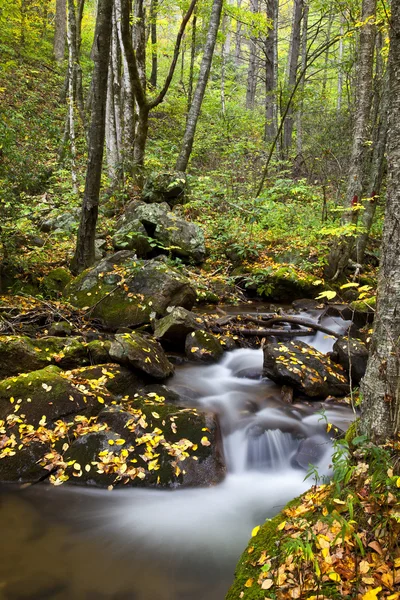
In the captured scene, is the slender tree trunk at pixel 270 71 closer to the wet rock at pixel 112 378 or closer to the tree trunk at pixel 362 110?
the tree trunk at pixel 362 110

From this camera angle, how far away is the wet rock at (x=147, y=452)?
4.36 metres

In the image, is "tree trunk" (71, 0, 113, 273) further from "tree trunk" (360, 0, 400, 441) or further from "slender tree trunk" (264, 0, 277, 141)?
"slender tree trunk" (264, 0, 277, 141)

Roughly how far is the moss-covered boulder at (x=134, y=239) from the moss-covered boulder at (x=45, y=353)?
3.88 meters

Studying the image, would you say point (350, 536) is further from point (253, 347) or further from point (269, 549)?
point (253, 347)

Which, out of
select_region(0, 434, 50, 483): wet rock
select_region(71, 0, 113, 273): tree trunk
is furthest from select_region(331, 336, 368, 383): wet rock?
select_region(71, 0, 113, 273): tree trunk

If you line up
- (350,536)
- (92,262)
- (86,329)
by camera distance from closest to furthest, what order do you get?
(350,536)
(86,329)
(92,262)

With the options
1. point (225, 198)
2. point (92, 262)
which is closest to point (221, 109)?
point (225, 198)

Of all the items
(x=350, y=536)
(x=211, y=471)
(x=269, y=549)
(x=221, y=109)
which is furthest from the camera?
(x=221, y=109)

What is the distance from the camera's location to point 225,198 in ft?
42.1

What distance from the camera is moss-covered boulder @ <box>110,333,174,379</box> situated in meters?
5.81

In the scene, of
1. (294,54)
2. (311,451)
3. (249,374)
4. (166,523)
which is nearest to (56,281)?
(249,374)

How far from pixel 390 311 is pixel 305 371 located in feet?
11.0

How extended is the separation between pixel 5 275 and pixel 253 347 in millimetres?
5089

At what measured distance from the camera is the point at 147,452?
4.49 meters
